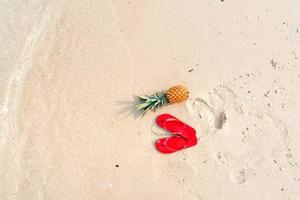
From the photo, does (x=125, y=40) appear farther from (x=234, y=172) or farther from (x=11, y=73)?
(x=234, y=172)

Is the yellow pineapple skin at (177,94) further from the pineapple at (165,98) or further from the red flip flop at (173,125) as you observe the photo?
the red flip flop at (173,125)

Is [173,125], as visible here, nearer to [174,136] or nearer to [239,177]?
[174,136]

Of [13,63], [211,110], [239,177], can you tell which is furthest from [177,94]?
[13,63]

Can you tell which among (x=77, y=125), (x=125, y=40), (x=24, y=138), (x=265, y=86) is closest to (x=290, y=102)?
(x=265, y=86)

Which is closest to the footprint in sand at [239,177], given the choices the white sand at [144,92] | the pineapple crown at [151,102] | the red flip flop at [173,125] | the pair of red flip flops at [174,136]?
the white sand at [144,92]

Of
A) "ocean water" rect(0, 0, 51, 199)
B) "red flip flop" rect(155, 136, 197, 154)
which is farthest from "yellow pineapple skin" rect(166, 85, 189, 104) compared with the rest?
"ocean water" rect(0, 0, 51, 199)

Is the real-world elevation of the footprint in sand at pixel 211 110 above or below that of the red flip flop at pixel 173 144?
above
